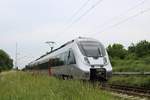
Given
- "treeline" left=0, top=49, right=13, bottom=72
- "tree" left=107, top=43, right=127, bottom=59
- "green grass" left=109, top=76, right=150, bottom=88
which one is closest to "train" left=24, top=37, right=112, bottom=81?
"green grass" left=109, top=76, right=150, bottom=88

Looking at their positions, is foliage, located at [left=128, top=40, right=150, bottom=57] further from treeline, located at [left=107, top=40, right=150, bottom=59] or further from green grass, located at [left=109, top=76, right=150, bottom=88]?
green grass, located at [left=109, top=76, right=150, bottom=88]

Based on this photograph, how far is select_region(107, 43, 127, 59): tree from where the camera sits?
82625 millimetres

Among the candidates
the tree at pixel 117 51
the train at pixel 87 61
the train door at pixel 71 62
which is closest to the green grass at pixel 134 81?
the train at pixel 87 61

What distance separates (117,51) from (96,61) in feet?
220

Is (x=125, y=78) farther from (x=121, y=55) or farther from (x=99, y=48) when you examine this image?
(x=121, y=55)

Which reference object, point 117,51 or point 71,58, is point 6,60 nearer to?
point 117,51

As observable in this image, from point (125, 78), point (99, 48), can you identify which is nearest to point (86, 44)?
point (99, 48)

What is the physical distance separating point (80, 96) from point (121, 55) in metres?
74.8

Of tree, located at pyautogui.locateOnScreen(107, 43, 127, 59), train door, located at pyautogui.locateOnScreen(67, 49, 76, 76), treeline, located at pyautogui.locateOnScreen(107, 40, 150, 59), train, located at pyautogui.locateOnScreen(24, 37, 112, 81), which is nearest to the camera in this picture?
train, located at pyautogui.locateOnScreen(24, 37, 112, 81)

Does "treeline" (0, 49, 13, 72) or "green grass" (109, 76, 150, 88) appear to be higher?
"treeline" (0, 49, 13, 72)

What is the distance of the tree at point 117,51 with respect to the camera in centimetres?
8262

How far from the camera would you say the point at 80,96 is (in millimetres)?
8688

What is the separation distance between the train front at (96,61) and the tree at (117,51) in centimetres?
5953

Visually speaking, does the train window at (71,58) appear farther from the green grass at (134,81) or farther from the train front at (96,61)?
the green grass at (134,81)
